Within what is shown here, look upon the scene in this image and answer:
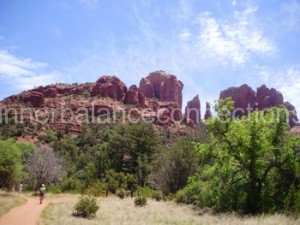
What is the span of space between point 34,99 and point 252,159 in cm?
9536

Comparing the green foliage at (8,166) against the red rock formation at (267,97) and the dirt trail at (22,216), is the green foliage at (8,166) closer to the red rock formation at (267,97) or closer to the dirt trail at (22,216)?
the dirt trail at (22,216)

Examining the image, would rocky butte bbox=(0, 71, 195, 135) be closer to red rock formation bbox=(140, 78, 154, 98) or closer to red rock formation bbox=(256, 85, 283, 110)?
red rock formation bbox=(140, 78, 154, 98)

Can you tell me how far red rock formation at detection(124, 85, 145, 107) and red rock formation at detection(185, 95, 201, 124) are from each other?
16.3m

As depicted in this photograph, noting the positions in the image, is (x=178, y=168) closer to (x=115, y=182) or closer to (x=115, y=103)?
(x=115, y=182)

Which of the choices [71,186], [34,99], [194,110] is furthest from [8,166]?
[194,110]

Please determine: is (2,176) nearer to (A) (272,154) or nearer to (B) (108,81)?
(A) (272,154)

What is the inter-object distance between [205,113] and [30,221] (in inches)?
4530

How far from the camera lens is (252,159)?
20844 mm

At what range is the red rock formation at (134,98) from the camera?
118 metres

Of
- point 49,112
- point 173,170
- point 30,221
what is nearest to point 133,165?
point 173,170

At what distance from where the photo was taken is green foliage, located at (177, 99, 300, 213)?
67.7 ft

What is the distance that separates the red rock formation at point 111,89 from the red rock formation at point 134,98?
7.98ft

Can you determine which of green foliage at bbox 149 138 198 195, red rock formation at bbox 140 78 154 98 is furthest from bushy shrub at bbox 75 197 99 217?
red rock formation at bbox 140 78 154 98

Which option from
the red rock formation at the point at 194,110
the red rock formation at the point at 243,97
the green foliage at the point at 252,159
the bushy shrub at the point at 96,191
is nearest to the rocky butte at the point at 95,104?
the red rock formation at the point at 194,110
